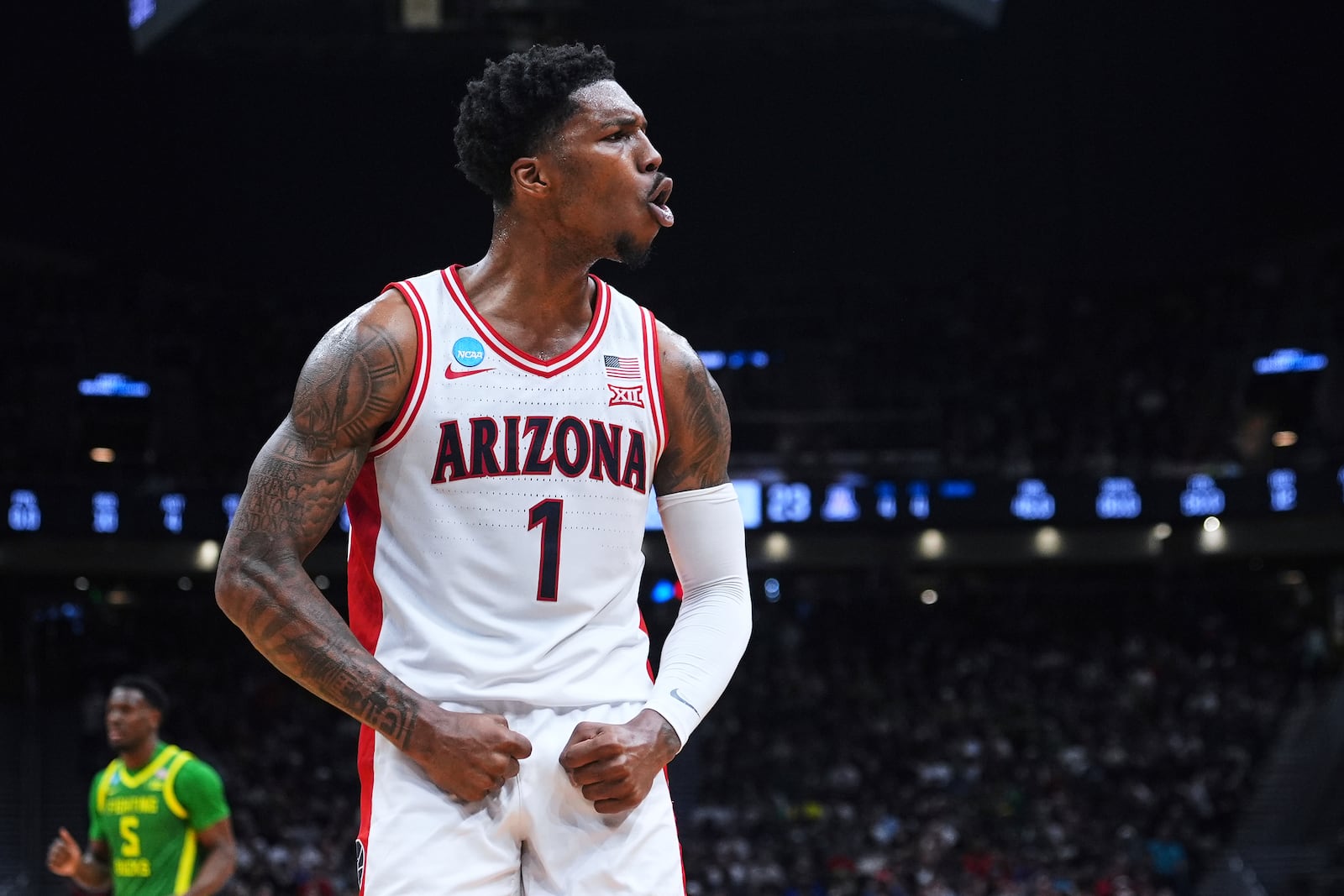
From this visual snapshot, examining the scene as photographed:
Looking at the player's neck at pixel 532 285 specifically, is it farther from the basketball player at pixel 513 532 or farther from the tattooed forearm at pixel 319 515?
the tattooed forearm at pixel 319 515

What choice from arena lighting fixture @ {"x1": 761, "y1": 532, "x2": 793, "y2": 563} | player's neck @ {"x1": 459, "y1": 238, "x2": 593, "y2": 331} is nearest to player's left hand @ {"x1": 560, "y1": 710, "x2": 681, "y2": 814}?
player's neck @ {"x1": 459, "y1": 238, "x2": 593, "y2": 331}

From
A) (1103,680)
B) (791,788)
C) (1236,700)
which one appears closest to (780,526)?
(791,788)

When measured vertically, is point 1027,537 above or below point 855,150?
below

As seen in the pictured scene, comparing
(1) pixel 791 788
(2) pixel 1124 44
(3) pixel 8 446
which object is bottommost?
(1) pixel 791 788

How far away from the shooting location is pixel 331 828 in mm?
18359

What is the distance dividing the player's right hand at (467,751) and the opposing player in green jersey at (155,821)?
4505mm

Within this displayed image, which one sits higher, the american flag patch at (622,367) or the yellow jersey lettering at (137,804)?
the american flag patch at (622,367)

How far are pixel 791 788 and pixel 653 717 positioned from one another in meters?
17.6

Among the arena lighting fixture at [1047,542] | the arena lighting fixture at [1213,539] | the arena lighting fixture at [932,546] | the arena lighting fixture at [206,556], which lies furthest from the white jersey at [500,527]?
the arena lighting fixture at [1213,539]

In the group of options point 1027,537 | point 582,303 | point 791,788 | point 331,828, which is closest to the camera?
point 582,303

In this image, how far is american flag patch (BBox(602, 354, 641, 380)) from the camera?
9.20 ft

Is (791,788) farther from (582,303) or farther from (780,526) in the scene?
(582,303)

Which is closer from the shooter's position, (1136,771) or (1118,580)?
(1136,771)

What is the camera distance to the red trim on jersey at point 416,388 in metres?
2.66
